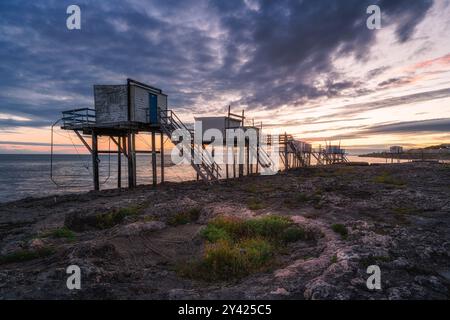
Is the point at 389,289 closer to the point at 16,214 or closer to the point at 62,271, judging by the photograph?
the point at 62,271

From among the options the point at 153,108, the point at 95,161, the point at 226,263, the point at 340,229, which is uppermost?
the point at 153,108

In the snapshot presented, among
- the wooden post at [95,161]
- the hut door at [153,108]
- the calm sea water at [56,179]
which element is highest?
the hut door at [153,108]

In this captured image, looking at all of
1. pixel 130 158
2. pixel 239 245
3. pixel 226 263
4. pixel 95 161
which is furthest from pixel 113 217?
pixel 95 161

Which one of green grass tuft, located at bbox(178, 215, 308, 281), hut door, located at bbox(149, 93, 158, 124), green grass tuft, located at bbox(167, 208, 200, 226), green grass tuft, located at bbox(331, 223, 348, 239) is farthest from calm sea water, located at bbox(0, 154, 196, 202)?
green grass tuft, located at bbox(331, 223, 348, 239)

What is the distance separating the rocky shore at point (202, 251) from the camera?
5395mm

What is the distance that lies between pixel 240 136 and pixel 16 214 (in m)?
19.9

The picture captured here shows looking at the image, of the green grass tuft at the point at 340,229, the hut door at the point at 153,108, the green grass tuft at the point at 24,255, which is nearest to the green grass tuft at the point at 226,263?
the green grass tuft at the point at 340,229

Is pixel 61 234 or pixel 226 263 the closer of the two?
pixel 226 263

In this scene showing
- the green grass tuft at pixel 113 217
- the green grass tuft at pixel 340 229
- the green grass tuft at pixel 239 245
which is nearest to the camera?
the green grass tuft at pixel 239 245

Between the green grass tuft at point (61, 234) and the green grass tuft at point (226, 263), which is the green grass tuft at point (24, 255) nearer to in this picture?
the green grass tuft at point (61, 234)

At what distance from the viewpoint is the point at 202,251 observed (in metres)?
8.27

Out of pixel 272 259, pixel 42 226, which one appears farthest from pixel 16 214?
pixel 272 259

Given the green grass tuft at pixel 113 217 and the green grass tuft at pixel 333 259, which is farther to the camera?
the green grass tuft at pixel 113 217

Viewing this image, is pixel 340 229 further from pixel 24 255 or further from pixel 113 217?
pixel 24 255
